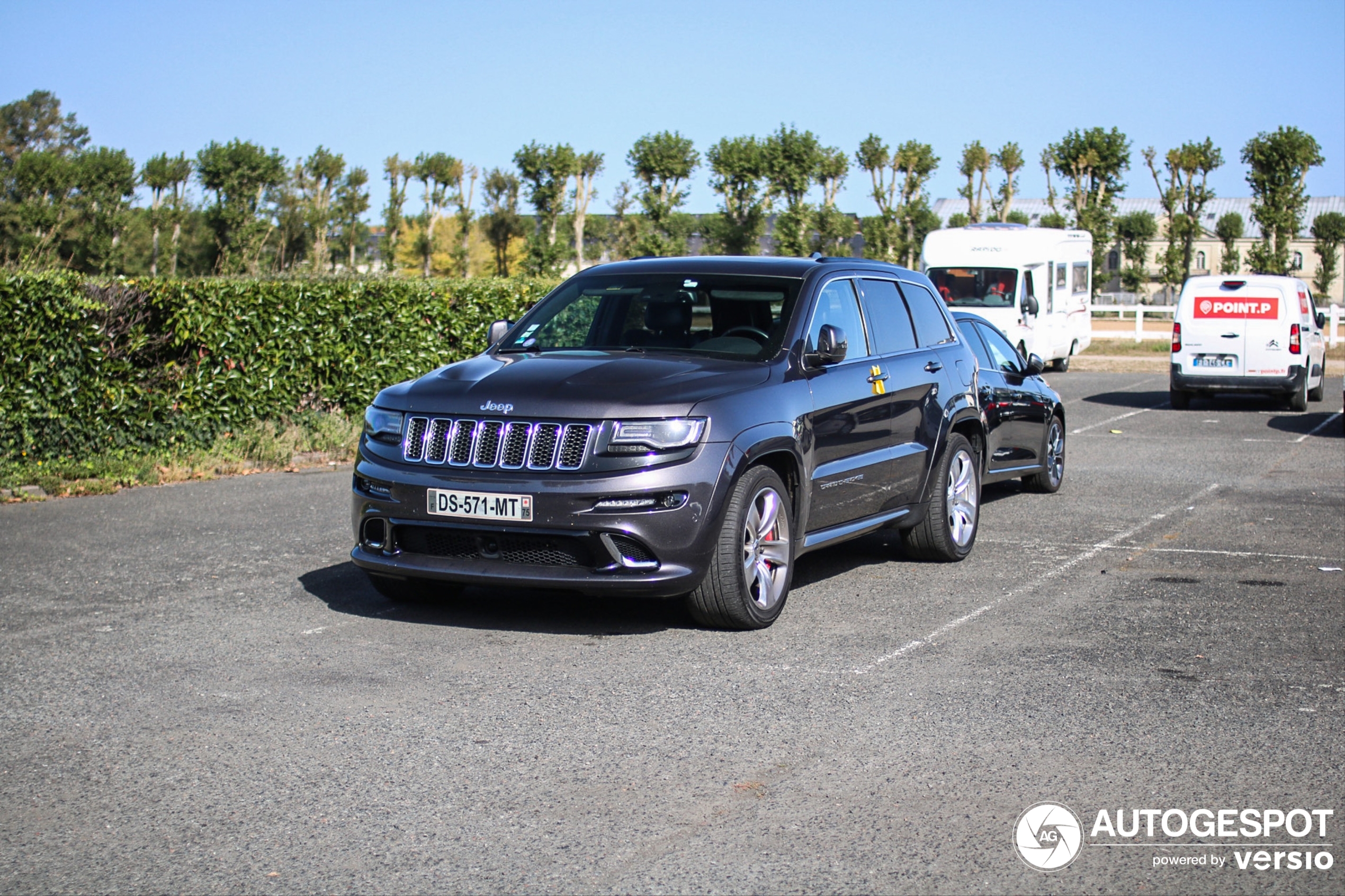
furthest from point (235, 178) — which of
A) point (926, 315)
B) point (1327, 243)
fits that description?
point (1327, 243)

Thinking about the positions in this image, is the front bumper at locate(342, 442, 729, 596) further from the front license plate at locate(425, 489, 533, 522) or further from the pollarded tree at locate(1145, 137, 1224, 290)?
the pollarded tree at locate(1145, 137, 1224, 290)

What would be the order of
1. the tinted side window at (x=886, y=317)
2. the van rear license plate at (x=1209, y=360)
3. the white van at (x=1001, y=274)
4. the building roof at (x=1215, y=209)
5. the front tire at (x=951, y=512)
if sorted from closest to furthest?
the tinted side window at (x=886, y=317)
the front tire at (x=951, y=512)
the van rear license plate at (x=1209, y=360)
the white van at (x=1001, y=274)
the building roof at (x=1215, y=209)

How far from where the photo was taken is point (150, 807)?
4.34m

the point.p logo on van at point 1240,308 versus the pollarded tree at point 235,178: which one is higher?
the pollarded tree at point 235,178

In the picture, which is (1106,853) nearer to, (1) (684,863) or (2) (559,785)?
(1) (684,863)

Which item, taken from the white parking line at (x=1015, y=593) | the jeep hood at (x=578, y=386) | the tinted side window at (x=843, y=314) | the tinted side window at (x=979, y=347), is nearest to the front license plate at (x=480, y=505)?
the jeep hood at (x=578, y=386)

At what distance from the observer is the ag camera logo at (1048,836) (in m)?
3.96

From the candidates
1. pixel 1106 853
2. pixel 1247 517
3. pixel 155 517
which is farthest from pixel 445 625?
pixel 1247 517

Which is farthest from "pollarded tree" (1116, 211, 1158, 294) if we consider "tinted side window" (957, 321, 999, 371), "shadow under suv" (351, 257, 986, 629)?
"shadow under suv" (351, 257, 986, 629)

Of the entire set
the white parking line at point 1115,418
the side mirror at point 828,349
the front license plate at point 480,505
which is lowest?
the white parking line at point 1115,418

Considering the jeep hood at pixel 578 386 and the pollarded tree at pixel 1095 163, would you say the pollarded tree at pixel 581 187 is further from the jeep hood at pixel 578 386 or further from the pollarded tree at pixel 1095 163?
the jeep hood at pixel 578 386

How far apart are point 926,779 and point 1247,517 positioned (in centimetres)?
699

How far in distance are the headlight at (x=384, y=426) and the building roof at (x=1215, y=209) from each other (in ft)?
409

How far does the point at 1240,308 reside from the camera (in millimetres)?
21047
